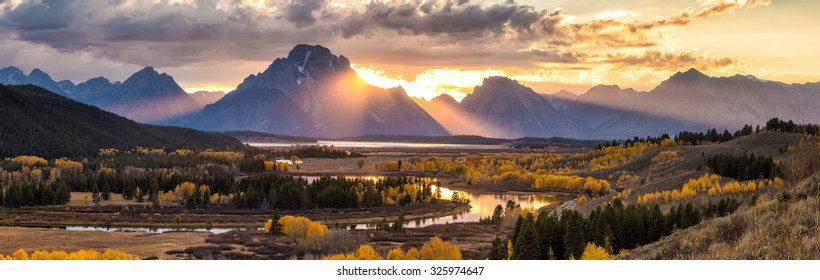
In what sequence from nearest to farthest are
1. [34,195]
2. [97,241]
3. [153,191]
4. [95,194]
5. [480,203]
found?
1. [97,241]
2. [34,195]
3. [95,194]
4. [153,191]
5. [480,203]

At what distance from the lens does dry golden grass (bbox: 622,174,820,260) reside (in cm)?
1535

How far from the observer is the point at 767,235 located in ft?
54.1

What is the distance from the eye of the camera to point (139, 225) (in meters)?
118

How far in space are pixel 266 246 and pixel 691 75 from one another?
62.9 m

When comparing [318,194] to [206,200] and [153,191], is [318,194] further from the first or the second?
[153,191]

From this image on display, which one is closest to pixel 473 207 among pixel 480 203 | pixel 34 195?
pixel 480 203

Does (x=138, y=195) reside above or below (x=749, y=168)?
below

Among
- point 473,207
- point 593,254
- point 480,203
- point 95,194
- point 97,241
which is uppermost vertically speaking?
point 593,254

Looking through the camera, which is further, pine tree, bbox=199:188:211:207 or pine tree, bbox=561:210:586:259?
pine tree, bbox=199:188:211:207

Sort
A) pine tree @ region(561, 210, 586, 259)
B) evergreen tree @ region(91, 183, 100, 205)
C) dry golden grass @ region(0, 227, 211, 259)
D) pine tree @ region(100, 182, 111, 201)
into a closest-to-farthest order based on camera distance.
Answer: pine tree @ region(561, 210, 586, 259) < dry golden grass @ region(0, 227, 211, 259) < evergreen tree @ region(91, 183, 100, 205) < pine tree @ region(100, 182, 111, 201)

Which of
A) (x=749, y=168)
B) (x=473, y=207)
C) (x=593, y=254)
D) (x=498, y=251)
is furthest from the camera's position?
(x=473, y=207)

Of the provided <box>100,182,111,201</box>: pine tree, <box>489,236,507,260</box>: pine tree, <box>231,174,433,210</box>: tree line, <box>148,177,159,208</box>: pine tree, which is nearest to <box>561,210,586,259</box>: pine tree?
<box>489,236,507,260</box>: pine tree

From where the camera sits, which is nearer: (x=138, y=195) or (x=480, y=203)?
(x=138, y=195)

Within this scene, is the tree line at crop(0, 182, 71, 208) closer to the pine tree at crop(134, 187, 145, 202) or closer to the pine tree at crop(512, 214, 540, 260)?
the pine tree at crop(134, 187, 145, 202)
